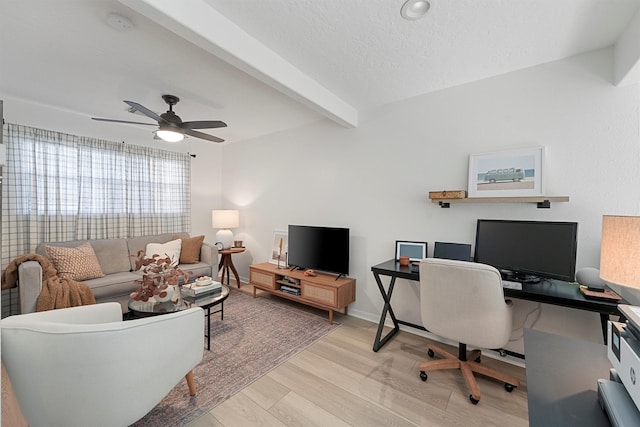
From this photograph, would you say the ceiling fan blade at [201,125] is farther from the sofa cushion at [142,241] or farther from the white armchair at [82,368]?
Answer: the sofa cushion at [142,241]

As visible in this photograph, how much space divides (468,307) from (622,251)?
95cm

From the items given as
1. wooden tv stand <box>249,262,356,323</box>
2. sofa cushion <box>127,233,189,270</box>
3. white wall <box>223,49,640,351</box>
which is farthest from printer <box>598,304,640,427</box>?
sofa cushion <box>127,233,189,270</box>

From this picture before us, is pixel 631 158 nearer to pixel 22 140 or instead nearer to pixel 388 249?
pixel 388 249

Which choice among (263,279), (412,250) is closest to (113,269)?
(263,279)

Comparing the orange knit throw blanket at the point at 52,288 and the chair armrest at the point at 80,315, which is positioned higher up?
the chair armrest at the point at 80,315

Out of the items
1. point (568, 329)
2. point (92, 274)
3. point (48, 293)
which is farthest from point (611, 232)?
point (92, 274)

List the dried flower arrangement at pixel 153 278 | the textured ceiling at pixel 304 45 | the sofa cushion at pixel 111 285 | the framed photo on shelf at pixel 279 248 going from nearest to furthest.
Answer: the textured ceiling at pixel 304 45, the dried flower arrangement at pixel 153 278, the sofa cushion at pixel 111 285, the framed photo on shelf at pixel 279 248

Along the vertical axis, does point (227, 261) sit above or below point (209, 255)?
below

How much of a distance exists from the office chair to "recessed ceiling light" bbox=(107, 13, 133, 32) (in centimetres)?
256

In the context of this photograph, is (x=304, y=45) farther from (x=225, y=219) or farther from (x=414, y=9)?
(x=225, y=219)

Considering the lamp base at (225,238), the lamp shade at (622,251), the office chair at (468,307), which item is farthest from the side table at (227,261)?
the lamp shade at (622,251)

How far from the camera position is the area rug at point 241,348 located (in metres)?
1.79

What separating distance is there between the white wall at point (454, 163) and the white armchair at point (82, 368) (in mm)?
2343

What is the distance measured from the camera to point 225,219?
4.37 meters
